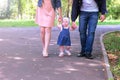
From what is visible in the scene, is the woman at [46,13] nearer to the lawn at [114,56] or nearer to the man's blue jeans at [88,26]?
the man's blue jeans at [88,26]

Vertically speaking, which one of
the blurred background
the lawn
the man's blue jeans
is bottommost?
the blurred background

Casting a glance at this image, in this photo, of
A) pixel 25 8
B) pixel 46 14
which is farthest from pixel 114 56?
pixel 25 8

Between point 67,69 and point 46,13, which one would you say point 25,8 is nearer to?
point 46,13

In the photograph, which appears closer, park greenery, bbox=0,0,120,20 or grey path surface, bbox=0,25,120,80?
grey path surface, bbox=0,25,120,80

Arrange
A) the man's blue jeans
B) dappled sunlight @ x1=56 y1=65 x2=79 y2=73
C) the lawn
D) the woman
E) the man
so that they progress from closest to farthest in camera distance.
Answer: the lawn
dappled sunlight @ x1=56 y1=65 x2=79 y2=73
the man
the man's blue jeans
the woman

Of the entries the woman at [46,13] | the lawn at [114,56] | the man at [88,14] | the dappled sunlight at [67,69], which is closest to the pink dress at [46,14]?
the woman at [46,13]

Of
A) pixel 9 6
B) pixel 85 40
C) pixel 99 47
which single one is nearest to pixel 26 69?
pixel 85 40

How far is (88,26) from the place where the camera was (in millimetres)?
10125

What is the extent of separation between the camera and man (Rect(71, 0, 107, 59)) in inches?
388

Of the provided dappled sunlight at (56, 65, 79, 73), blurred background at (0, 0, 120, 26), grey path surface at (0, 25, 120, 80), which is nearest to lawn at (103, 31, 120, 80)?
grey path surface at (0, 25, 120, 80)

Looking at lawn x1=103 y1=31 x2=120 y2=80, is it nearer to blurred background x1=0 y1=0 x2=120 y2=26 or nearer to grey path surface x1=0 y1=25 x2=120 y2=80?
grey path surface x1=0 y1=25 x2=120 y2=80

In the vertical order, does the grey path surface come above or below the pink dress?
below

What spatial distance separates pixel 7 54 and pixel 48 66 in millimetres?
2143

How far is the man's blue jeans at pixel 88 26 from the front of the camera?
9.95 metres
